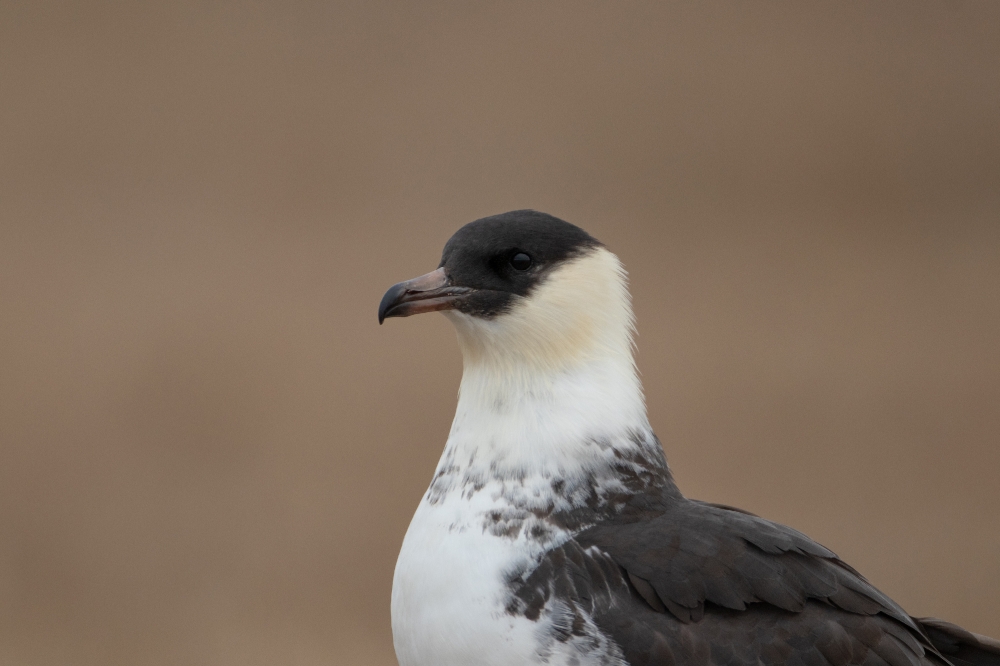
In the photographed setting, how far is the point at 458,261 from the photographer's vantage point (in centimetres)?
119

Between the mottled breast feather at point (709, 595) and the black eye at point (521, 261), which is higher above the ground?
the black eye at point (521, 261)

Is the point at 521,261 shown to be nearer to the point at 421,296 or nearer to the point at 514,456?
the point at 421,296

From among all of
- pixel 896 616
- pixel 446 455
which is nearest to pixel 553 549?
pixel 446 455

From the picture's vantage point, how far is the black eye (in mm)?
1193

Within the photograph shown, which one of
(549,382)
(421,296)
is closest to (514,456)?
(549,382)

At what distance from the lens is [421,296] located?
3.84 feet

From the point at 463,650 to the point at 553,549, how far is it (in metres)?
0.15

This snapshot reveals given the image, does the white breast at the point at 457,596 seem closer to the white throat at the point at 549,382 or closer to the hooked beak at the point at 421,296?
the white throat at the point at 549,382

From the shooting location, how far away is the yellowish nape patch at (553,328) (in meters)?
1.18

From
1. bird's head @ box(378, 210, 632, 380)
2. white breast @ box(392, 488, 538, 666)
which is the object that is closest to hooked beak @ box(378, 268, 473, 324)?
bird's head @ box(378, 210, 632, 380)

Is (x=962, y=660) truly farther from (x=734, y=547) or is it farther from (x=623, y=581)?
(x=623, y=581)

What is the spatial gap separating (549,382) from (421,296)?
19cm

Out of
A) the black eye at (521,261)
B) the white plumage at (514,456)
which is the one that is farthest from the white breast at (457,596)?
the black eye at (521,261)

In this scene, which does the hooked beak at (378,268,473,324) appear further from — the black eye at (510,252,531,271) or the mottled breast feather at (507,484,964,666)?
the mottled breast feather at (507,484,964,666)
